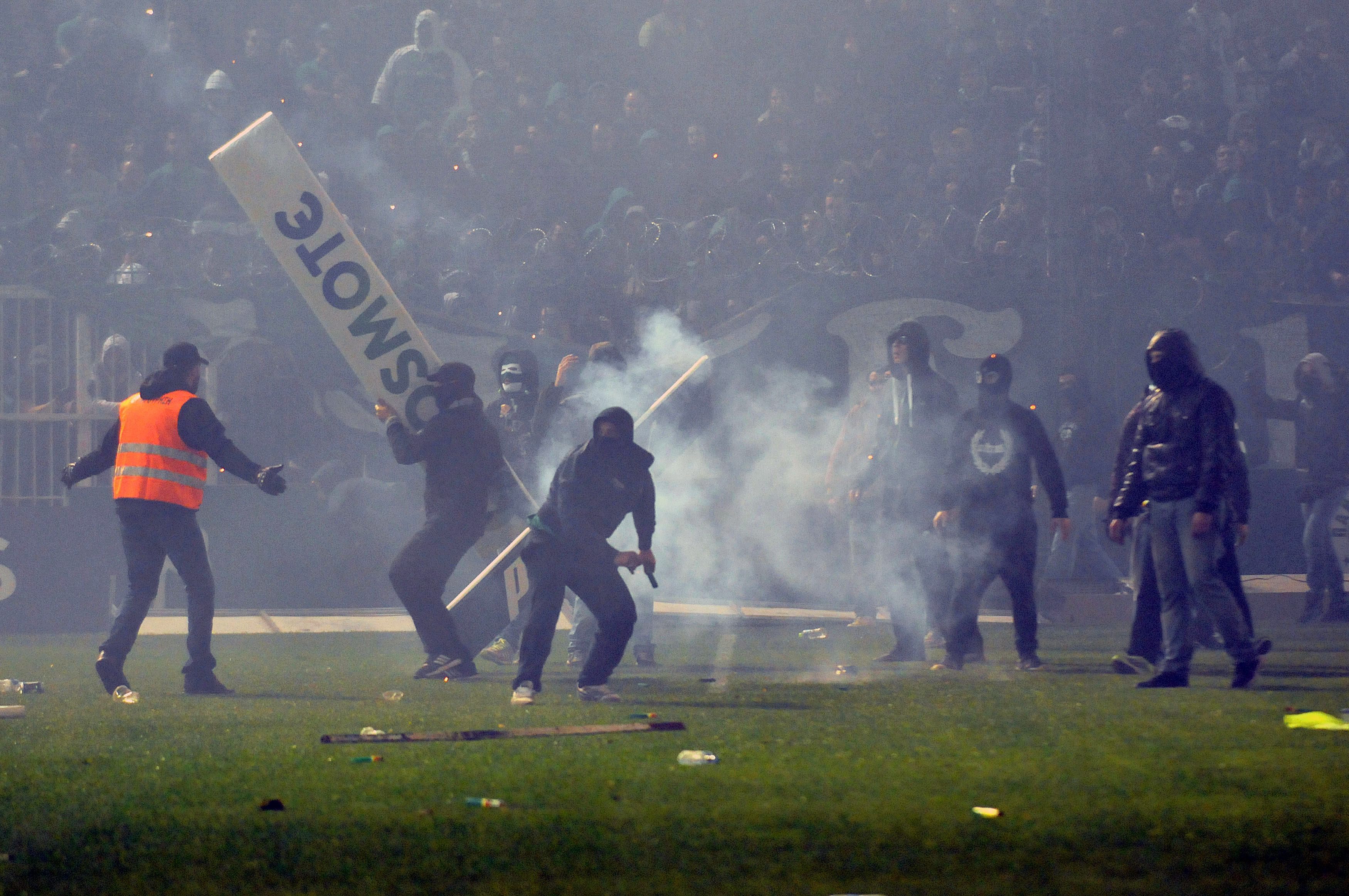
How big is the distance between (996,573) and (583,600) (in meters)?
2.77

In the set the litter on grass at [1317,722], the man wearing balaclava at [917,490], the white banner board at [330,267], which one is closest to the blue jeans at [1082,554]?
the man wearing balaclava at [917,490]

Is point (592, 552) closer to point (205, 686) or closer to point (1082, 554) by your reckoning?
point (205, 686)

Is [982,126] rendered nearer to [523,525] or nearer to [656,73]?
[656,73]

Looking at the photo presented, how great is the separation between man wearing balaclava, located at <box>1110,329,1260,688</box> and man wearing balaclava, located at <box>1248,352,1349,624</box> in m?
4.77

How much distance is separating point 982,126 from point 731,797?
43.0 ft

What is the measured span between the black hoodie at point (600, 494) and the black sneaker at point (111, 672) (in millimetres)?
2563

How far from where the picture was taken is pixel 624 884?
11.4 feet

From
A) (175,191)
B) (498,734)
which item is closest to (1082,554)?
(498,734)

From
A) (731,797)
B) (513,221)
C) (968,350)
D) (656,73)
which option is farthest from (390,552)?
(731,797)

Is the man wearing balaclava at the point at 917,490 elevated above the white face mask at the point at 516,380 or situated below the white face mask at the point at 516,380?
below

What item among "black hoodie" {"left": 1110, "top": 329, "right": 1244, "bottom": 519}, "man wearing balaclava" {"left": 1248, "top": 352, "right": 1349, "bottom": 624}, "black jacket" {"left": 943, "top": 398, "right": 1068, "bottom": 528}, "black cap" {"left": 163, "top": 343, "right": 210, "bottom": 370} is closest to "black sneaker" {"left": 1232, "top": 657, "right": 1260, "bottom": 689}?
"black hoodie" {"left": 1110, "top": 329, "right": 1244, "bottom": 519}

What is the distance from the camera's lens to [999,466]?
867 cm

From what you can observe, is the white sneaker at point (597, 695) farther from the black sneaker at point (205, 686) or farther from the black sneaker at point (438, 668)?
the black sneaker at point (205, 686)

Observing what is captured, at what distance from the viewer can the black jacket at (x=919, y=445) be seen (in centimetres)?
902
